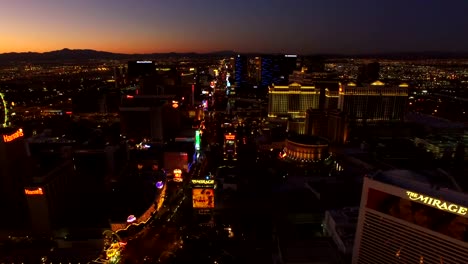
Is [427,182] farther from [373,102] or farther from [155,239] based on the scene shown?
[373,102]

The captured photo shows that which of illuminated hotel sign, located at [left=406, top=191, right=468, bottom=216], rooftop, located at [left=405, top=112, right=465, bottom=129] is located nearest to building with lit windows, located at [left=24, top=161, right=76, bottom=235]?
illuminated hotel sign, located at [left=406, top=191, right=468, bottom=216]

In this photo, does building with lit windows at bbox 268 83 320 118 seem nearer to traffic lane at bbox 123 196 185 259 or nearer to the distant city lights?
traffic lane at bbox 123 196 185 259

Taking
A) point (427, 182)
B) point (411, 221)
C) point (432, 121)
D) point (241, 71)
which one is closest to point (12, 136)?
point (411, 221)

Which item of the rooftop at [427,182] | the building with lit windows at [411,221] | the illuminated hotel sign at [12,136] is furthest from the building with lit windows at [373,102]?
the illuminated hotel sign at [12,136]

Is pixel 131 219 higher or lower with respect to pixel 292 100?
lower

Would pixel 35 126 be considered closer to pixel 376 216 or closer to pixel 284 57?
pixel 376 216

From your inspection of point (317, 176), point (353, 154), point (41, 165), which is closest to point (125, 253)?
point (41, 165)

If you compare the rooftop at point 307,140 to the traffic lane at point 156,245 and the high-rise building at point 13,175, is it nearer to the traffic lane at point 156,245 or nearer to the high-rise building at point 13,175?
the traffic lane at point 156,245
